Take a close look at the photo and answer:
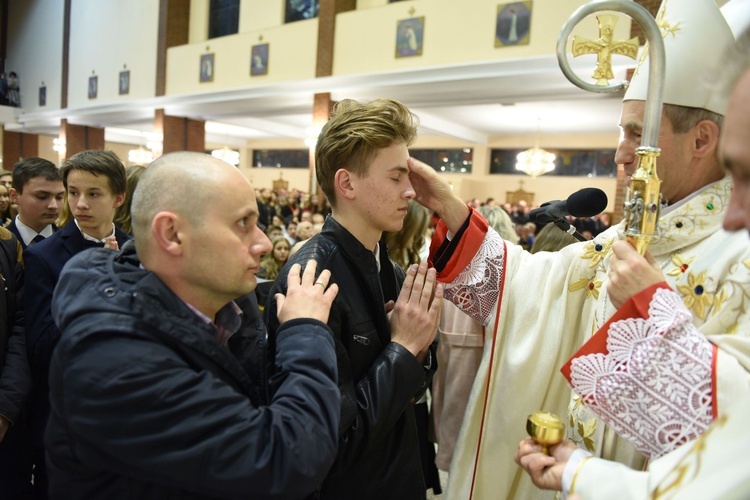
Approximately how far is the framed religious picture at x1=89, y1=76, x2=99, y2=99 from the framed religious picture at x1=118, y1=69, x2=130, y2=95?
1.53m

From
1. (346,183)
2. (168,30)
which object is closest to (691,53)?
(346,183)

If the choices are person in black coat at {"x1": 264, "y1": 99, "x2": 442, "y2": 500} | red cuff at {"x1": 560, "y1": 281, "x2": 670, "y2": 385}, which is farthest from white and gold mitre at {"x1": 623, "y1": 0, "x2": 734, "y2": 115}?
person in black coat at {"x1": 264, "y1": 99, "x2": 442, "y2": 500}

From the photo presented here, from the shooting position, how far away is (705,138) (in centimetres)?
125

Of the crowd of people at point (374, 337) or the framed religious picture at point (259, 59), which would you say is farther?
the framed religious picture at point (259, 59)

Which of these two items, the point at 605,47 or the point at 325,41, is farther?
the point at 325,41

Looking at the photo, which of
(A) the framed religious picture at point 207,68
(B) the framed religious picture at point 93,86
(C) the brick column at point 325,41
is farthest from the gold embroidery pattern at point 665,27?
(B) the framed religious picture at point 93,86

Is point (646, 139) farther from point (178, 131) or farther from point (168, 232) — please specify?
point (178, 131)

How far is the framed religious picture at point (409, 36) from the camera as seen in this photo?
8875 mm

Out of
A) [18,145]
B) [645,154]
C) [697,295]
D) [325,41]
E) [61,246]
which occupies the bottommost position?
[61,246]

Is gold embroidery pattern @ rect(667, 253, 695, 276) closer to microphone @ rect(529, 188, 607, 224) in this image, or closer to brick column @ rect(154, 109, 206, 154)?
microphone @ rect(529, 188, 607, 224)

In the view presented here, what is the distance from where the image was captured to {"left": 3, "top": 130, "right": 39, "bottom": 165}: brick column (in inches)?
770

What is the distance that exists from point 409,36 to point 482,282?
27.2ft

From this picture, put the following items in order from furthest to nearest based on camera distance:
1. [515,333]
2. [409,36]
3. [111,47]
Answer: [111,47] → [409,36] → [515,333]

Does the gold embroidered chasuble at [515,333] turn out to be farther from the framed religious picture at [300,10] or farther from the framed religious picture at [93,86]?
the framed religious picture at [93,86]
